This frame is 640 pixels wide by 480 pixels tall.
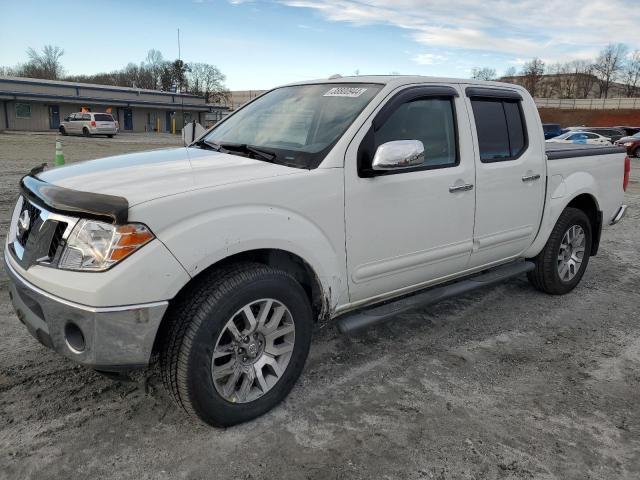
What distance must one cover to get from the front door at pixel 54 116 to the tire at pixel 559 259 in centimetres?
4771

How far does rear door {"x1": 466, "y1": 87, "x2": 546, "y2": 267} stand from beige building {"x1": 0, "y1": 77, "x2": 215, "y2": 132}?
3249 centimetres

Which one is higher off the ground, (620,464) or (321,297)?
(321,297)

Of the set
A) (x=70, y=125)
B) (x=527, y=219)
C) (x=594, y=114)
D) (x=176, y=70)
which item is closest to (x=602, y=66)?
(x=594, y=114)

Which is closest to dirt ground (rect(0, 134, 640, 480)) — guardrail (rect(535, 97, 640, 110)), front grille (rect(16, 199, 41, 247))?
front grille (rect(16, 199, 41, 247))

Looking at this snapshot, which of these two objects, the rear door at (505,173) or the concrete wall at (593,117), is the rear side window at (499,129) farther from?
the concrete wall at (593,117)

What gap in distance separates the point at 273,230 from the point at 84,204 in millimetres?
896

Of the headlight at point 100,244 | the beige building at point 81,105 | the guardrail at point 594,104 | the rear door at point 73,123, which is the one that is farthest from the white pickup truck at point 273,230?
the guardrail at point 594,104

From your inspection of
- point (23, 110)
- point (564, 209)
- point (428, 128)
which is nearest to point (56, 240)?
point (428, 128)

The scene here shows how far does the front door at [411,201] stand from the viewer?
10.1 ft

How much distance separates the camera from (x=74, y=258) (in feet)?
7.67

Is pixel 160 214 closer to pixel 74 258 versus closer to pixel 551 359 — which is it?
Answer: pixel 74 258

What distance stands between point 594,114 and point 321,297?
248 feet

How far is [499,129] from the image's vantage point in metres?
4.07

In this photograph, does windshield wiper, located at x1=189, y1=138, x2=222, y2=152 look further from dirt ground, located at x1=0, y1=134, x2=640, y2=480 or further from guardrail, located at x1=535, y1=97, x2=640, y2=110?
Answer: guardrail, located at x1=535, y1=97, x2=640, y2=110
